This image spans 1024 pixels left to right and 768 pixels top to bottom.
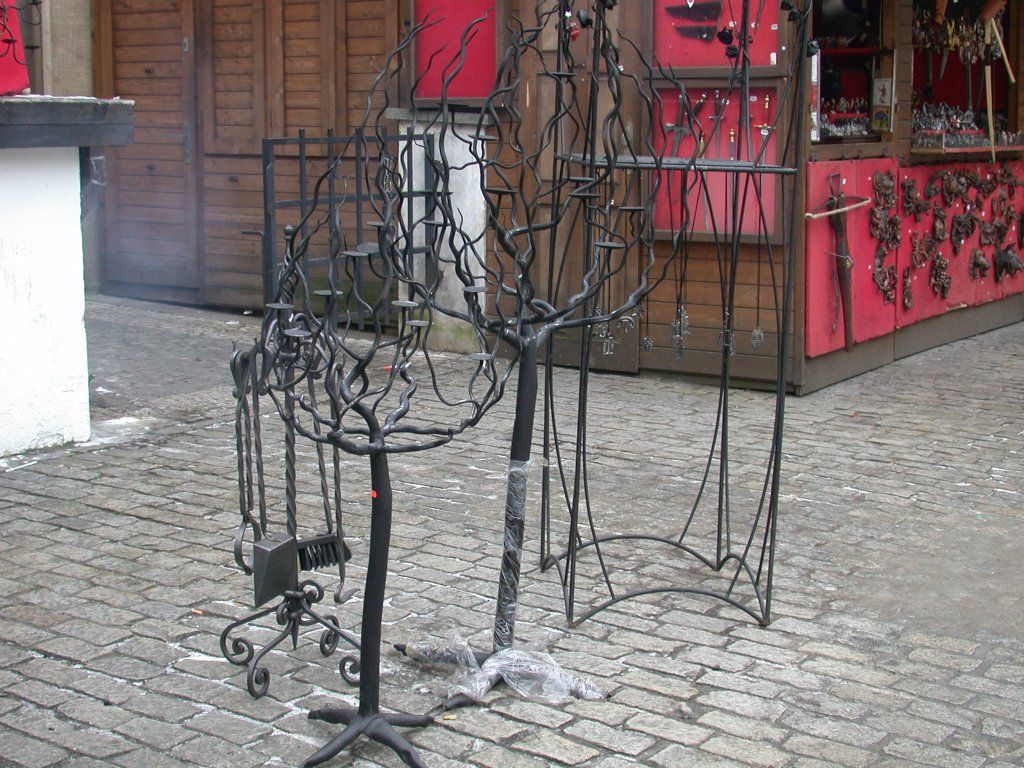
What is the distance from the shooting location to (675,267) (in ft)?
27.5

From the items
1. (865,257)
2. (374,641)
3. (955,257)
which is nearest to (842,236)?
(865,257)

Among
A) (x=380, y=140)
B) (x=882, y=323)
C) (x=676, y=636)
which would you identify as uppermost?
(x=380, y=140)

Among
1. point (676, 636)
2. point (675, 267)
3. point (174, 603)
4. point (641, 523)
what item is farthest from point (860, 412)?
point (174, 603)

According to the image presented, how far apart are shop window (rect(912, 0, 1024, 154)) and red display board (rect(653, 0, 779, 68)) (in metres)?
2.00

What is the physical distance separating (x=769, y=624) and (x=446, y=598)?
3.83ft

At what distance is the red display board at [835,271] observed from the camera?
8.59 metres

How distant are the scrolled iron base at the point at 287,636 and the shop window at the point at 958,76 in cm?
693

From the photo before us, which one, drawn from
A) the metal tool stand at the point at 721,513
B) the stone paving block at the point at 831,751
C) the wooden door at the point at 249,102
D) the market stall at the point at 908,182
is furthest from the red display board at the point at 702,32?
the stone paving block at the point at 831,751

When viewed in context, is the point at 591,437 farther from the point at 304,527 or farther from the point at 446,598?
the point at 446,598

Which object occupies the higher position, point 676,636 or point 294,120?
point 294,120

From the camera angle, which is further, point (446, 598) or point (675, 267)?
point (675, 267)

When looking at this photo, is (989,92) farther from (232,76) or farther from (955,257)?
(232,76)

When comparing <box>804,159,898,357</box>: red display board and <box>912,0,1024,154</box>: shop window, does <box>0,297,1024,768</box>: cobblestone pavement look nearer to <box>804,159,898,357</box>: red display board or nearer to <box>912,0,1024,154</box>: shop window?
<box>804,159,898,357</box>: red display board

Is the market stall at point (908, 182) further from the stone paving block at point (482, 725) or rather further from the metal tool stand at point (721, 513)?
the stone paving block at point (482, 725)
